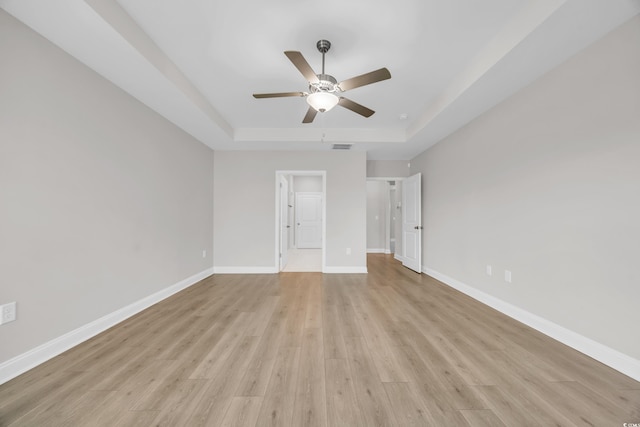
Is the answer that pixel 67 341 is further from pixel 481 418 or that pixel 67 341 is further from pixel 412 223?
pixel 412 223

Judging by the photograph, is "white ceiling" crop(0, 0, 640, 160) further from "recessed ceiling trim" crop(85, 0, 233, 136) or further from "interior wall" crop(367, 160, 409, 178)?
"interior wall" crop(367, 160, 409, 178)

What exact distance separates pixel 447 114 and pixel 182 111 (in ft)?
11.3

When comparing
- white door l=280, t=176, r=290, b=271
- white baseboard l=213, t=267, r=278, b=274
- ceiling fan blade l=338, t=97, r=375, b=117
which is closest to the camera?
ceiling fan blade l=338, t=97, r=375, b=117

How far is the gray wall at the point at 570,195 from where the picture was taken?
70.4 inches

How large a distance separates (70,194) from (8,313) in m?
0.94

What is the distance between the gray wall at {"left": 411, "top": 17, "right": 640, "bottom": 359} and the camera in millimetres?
1787

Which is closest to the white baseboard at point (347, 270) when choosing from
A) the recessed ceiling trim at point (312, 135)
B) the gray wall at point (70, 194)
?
the recessed ceiling trim at point (312, 135)

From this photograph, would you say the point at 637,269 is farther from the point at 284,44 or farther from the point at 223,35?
the point at 223,35

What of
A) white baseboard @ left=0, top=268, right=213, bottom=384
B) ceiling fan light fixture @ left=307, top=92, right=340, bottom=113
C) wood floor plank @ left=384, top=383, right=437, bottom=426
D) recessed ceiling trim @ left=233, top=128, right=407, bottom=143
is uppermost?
recessed ceiling trim @ left=233, top=128, right=407, bottom=143

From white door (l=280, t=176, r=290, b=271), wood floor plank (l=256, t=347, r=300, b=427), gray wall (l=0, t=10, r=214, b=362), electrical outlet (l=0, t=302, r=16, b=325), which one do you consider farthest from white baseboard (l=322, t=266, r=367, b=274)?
electrical outlet (l=0, t=302, r=16, b=325)

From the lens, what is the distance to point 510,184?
2807 millimetres

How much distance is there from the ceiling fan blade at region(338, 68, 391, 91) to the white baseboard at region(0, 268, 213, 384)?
311cm

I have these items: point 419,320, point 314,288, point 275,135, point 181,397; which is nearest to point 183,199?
point 275,135

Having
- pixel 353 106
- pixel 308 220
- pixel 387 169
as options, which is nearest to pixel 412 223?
pixel 387 169
